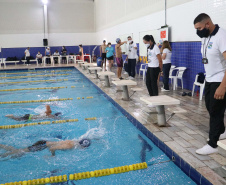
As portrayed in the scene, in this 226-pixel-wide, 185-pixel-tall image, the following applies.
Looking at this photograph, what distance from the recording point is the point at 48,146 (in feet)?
13.7

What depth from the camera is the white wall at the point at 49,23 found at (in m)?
19.8

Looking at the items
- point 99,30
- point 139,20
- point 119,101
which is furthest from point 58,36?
point 119,101

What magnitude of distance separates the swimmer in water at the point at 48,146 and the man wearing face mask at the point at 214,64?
220cm

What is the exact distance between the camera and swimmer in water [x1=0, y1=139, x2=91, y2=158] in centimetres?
393

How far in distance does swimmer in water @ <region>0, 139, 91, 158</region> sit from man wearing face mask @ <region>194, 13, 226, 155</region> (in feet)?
7.22

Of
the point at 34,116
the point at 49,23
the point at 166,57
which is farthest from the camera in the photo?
the point at 49,23

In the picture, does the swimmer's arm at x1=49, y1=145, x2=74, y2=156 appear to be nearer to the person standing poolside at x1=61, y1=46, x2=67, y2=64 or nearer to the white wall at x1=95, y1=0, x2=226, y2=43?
the white wall at x1=95, y1=0, x2=226, y2=43

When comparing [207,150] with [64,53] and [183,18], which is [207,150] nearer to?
[183,18]

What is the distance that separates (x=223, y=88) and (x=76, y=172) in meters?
2.13

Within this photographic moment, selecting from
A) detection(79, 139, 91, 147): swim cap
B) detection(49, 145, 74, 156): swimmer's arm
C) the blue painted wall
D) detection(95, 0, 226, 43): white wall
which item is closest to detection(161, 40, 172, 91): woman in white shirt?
the blue painted wall

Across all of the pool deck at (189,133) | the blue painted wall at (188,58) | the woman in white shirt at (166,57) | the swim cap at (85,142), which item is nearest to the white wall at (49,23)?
the blue painted wall at (188,58)

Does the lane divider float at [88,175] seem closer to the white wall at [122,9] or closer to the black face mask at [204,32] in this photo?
the black face mask at [204,32]

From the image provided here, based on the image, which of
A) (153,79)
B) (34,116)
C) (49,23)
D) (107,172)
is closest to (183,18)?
(153,79)

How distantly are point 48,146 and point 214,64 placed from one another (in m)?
2.94
